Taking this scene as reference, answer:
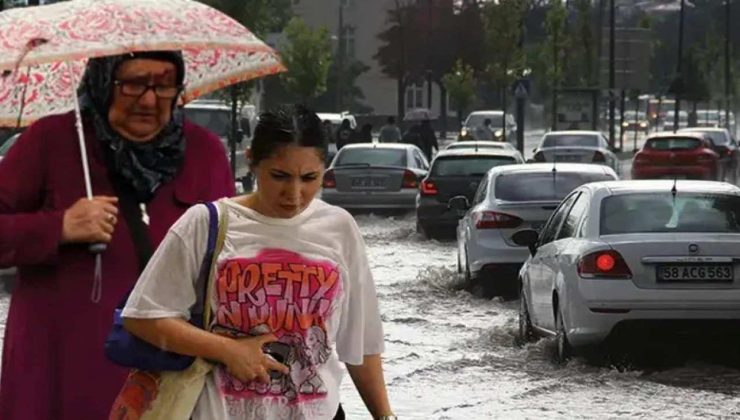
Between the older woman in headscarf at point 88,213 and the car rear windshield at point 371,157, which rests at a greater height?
the older woman in headscarf at point 88,213

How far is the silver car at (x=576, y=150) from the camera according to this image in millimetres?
43531

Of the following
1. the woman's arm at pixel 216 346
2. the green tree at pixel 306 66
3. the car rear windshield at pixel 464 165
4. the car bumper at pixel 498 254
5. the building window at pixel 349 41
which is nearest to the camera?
the woman's arm at pixel 216 346

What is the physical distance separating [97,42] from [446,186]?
2453cm

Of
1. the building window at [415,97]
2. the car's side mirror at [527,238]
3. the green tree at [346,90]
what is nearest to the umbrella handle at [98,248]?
the car's side mirror at [527,238]

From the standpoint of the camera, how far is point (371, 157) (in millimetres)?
34781

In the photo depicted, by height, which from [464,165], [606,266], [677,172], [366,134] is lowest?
[677,172]

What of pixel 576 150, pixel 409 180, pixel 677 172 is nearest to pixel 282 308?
pixel 409 180

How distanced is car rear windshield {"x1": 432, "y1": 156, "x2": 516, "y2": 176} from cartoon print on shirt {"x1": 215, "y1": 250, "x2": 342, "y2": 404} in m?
25.8

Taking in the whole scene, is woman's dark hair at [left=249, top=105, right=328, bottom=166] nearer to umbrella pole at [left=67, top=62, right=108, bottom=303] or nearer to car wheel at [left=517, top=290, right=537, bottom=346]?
umbrella pole at [left=67, top=62, right=108, bottom=303]

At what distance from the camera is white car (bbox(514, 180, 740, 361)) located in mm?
13625

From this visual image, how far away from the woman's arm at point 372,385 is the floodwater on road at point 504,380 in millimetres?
6978

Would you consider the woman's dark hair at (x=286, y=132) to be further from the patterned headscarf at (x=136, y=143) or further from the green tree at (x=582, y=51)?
the green tree at (x=582, y=51)

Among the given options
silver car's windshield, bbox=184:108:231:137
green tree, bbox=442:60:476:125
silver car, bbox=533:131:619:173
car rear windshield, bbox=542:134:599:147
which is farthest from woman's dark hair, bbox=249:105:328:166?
green tree, bbox=442:60:476:125

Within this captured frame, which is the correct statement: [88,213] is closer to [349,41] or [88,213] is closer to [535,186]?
[535,186]
